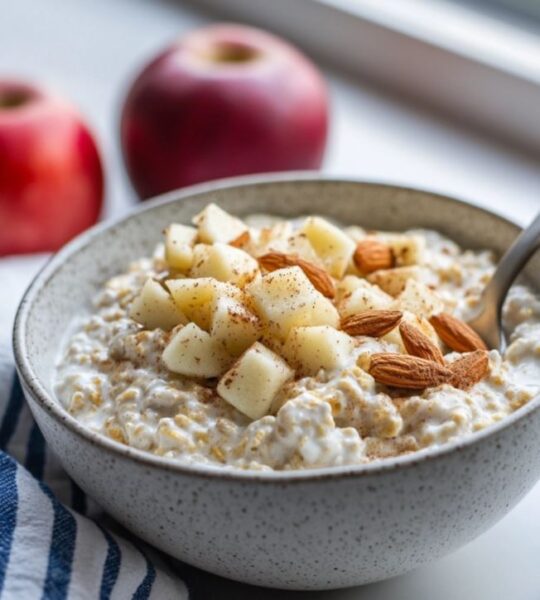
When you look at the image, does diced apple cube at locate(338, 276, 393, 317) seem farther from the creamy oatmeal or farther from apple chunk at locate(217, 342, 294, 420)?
apple chunk at locate(217, 342, 294, 420)

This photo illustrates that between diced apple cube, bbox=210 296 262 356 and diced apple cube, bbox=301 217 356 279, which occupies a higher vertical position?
diced apple cube, bbox=301 217 356 279

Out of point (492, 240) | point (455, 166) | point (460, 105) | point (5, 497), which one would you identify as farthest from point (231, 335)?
point (460, 105)

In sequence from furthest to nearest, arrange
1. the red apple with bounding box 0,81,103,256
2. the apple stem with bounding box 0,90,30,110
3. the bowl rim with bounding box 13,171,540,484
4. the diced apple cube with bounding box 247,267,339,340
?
1. the apple stem with bounding box 0,90,30,110
2. the red apple with bounding box 0,81,103,256
3. the diced apple cube with bounding box 247,267,339,340
4. the bowl rim with bounding box 13,171,540,484

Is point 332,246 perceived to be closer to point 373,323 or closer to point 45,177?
point 373,323

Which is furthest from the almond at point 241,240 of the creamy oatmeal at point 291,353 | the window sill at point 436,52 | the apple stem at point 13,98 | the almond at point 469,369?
the window sill at point 436,52

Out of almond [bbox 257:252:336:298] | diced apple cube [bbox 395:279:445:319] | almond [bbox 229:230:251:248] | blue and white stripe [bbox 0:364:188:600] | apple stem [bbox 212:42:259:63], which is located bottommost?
blue and white stripe [bbox 0:364:188:600]

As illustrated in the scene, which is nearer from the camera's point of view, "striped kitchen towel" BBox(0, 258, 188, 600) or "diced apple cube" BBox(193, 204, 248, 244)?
"striped kitchen towel" BBox(0, 258, 188, 600)

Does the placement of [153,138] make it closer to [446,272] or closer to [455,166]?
[455,166]

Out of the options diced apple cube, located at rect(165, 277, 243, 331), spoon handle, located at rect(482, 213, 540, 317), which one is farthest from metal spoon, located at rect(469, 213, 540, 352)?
diced apple cube, located at rect(165, 277, 243, 331)

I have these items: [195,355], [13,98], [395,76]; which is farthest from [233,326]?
[395,76]
